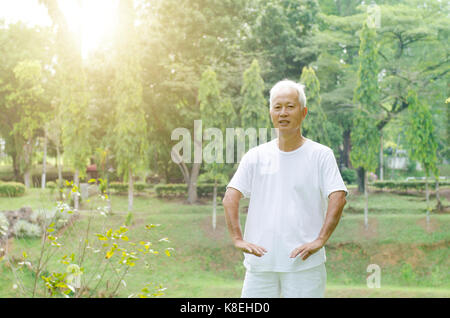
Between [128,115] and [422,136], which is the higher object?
[128,115]

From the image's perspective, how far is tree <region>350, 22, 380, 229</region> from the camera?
10.4 m

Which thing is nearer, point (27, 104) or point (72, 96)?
point (72, 96)

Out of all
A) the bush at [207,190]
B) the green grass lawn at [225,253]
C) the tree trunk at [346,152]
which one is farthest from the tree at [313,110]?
the tree trunk at [346,152]

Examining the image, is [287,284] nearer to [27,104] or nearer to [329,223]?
[329,223]

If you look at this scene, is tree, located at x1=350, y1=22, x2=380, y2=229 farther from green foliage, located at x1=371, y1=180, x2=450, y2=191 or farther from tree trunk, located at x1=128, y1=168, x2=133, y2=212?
tree trunk, located at x1=128, y1=168, x2=133, y2=212

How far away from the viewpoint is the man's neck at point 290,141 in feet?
5.66

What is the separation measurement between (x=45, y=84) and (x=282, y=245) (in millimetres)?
12155

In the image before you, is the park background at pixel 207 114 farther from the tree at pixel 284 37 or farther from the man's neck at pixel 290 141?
the man's neck at pixel 290 141

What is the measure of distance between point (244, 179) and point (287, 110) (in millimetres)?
298

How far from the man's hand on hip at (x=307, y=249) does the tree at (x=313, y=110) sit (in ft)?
30.7

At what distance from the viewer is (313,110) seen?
10938 millimetres

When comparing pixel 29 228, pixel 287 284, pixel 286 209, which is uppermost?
pixel 286 209

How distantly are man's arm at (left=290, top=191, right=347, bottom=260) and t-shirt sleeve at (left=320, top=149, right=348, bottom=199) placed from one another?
18 mm

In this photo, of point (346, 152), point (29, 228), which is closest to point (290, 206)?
point (29, 228)
